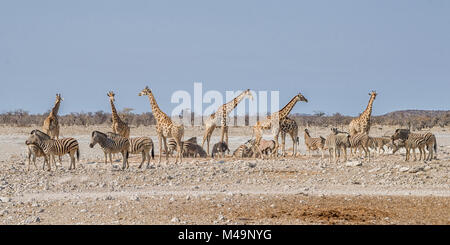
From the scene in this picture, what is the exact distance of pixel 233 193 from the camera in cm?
1211

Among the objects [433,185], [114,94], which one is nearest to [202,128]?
[114,94]

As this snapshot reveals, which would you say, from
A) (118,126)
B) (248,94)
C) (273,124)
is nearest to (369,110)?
(273,124)

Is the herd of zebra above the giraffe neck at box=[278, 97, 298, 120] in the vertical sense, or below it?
below

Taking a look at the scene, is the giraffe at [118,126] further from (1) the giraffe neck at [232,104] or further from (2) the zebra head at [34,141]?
(2) the zebra head at [34,141]

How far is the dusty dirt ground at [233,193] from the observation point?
32.8ft

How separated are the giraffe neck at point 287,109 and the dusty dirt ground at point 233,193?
4.41 m

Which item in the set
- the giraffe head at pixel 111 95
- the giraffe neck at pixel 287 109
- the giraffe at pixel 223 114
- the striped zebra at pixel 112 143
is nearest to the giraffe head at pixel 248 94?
the giraffe at pixel 223 114

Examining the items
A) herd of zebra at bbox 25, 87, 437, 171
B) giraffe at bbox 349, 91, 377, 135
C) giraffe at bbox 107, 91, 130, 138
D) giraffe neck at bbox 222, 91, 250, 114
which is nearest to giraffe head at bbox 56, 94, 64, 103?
herd of zebra at bbox 25, 87, 437, 171

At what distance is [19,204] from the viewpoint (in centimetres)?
1114

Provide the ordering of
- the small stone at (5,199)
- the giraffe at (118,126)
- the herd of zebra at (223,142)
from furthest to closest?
the giraffe at (118,126) → the herd of zebra at (223,142) → the small stone at (5,199)

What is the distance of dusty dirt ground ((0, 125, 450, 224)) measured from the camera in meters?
9.99

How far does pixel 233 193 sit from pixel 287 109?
1102 centimetres

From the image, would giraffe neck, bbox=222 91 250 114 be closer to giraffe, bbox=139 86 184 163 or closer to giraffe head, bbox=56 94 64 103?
giraffe, bbox=139 86 184 163

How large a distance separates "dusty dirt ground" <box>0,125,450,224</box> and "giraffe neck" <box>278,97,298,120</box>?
441cm
